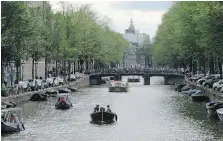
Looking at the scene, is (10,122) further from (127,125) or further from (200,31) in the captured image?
(200,31)

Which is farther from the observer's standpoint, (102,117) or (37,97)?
(37,97)

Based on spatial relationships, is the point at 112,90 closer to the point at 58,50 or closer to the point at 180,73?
the point at 58,50

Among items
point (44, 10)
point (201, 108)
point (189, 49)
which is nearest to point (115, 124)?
point (201, 108)

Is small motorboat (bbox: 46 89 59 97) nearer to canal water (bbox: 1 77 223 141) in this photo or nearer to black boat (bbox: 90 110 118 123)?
canal water (bbox: 1 77 223 141)

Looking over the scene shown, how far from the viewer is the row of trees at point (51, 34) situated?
216 ft

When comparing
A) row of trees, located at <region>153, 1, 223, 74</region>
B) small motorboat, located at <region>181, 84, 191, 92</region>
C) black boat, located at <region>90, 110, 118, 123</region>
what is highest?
row of trees, located at <region>153, 1, 223, 74</region>

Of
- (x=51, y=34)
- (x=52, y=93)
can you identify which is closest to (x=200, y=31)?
(x=52, y=93)

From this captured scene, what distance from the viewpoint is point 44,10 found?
309ft

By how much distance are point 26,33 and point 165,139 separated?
106 feet

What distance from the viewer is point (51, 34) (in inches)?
3610

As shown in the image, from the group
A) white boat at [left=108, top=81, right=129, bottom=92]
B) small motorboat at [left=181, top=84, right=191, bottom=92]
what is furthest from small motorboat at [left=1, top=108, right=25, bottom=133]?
white boat at [left=108, top=81, right=129, bottom=92]

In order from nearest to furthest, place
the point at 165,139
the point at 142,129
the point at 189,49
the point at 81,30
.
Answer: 1. the point at 165,139
2. the point at 142,129
3. the point at 189,49
4. the point at 81,30

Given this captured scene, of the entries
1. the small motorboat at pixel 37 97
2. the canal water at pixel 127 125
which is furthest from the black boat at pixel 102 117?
the small motorboat at pixel 37 97

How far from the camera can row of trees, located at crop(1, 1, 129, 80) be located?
6575cm
